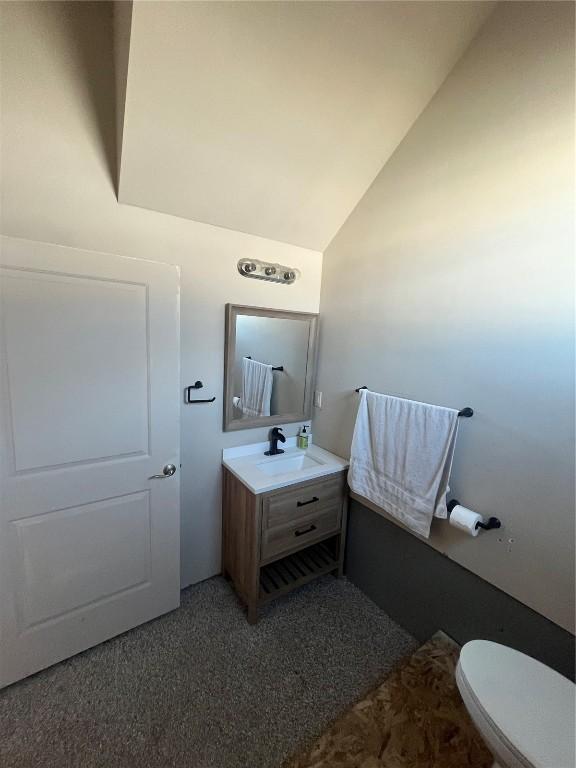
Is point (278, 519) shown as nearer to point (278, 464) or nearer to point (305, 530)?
point (305, 530)

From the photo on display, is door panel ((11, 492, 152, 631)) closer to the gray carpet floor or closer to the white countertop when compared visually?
the gray carpet floor

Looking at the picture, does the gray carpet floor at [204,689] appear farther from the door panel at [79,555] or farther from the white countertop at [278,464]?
the white countertop at [278,464]

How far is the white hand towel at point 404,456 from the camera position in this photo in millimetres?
1408

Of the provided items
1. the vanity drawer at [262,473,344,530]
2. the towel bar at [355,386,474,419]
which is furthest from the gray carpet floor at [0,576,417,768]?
the towel bar at [355,386,474,419]

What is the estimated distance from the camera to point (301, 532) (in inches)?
70.9

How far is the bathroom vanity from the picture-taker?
1.65 metres

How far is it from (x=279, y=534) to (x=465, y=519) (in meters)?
0.95

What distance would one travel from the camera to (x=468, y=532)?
1.31 m

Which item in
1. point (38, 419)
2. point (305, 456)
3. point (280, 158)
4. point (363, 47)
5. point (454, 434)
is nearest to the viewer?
point (363, 47)

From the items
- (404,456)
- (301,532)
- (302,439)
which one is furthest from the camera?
(302,439)

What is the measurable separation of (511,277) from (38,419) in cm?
202

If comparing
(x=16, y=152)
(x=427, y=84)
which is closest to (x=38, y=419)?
(x=16, y=152)

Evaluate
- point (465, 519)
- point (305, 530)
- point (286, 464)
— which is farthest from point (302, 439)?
point (465, 519)

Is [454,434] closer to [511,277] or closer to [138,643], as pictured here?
[511,277]
